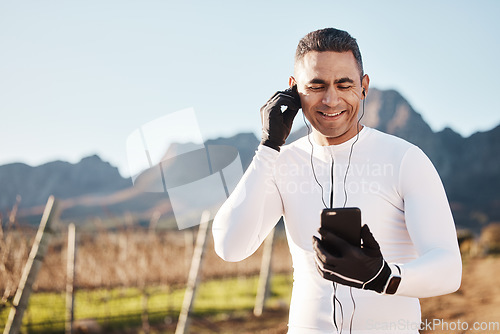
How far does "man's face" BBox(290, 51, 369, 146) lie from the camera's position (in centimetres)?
189

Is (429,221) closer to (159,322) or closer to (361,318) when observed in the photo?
(361,318)

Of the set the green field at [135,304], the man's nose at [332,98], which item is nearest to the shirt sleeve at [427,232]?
the man's nose at [332,98]

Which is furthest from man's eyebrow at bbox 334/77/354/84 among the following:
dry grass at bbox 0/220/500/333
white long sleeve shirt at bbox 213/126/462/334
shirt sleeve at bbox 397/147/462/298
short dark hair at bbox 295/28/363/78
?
dry grass at bbox 0/220/500/333

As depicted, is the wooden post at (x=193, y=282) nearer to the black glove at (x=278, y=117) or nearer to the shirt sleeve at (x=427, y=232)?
the black glove at (x=278, y=117)

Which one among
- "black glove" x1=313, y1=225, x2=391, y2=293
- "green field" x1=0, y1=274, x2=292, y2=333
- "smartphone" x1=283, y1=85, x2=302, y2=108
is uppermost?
"smartphone" x1=283, y1=85, x2=302, y2=108

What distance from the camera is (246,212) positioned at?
6.19 ft

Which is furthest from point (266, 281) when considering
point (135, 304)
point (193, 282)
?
point (193, 282)

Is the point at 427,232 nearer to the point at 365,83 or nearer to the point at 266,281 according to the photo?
the point at 365,83

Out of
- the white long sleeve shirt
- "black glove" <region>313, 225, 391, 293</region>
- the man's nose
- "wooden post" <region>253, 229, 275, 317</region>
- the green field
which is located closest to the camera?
"black glove" <region>313, 225, 391, 293</region>

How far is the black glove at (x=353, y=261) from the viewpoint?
58.2 inches

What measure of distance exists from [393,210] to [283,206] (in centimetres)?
47

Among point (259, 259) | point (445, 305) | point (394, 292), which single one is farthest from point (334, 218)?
point (259, 259)

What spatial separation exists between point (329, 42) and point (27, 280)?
3484mm

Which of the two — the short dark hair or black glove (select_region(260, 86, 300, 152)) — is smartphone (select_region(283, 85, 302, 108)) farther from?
the short dark hair
